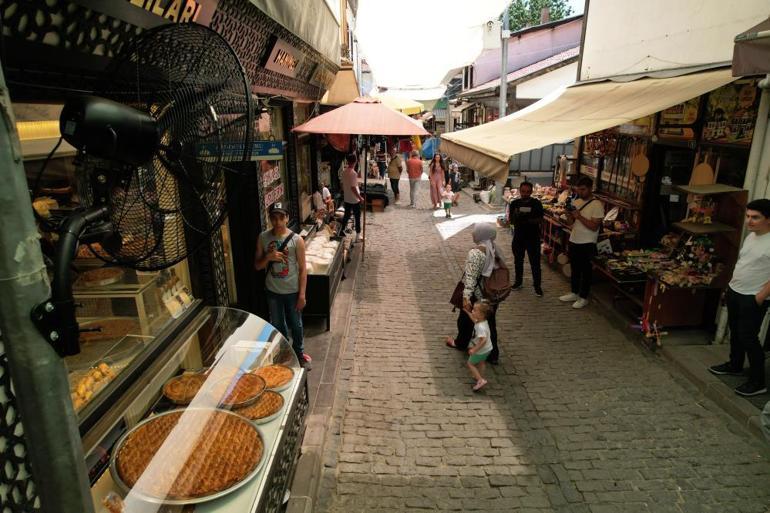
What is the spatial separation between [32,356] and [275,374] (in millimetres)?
2983

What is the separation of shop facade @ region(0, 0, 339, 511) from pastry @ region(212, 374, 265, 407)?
0.65 feet

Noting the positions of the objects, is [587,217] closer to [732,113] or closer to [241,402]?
[732,113]

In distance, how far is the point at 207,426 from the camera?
10.4 feet

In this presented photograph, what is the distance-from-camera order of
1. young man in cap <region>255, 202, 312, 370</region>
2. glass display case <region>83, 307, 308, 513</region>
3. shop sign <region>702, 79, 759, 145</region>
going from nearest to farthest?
glass display case <region>83, 307, 308, 513</region> < young man in cap <region>255, 202, 312, 370</region> < shop sign <region>702, 79, 759, 145</region>

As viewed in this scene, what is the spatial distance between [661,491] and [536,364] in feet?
7.52

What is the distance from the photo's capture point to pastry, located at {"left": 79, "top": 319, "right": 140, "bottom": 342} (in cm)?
344

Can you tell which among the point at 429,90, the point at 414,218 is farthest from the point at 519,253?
the point at 429,90

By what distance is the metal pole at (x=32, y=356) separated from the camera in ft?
3.67


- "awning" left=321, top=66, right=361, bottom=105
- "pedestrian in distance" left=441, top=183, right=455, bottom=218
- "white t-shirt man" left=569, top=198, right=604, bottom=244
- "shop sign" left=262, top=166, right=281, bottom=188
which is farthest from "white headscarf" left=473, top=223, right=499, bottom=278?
"pedestrian in distance" left=441, top=183, right=455, bottom=218

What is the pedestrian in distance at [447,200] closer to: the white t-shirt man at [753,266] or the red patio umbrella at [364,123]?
the red patio umbrella at [364,123]

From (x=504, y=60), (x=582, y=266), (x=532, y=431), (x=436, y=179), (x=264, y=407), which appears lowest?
(x=532, y=431)

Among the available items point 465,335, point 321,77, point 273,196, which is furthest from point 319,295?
point 321,77

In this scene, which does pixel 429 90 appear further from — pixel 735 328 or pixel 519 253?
pixel 735 328

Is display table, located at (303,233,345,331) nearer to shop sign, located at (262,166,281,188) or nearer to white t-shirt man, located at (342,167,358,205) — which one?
shop sign, located at (262,166,281,188)
